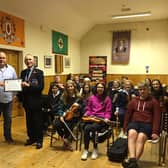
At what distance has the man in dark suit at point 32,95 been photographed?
3307 millimetres

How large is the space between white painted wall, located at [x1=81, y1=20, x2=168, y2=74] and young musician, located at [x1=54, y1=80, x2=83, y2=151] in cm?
545

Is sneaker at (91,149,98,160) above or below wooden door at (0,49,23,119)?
below

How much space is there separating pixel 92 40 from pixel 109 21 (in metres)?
1.08

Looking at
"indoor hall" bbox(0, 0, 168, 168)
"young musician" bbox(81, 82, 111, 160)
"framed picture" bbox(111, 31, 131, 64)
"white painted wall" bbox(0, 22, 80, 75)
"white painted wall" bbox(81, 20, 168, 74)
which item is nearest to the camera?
"young musician" bbox(81, 82, 111, 160)

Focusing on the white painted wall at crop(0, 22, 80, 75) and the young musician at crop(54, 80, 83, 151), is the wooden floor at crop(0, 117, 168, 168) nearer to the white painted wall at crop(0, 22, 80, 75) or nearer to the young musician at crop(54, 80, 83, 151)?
the young musician at crop(54, 80, 83, 151)

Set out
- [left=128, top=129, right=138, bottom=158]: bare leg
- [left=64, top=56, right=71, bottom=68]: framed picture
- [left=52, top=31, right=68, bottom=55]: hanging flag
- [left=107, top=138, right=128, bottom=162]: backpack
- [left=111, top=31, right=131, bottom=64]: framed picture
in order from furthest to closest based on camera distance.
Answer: [left=111, top=31, right=131, bottom=64]: framed picture < [left=64, top=56, right=71, bottom=68]: framed picture < [left=52, top=31, right=68, bottom=55]: hanging flag < [left=107, top=138, right=128, bottom=162]: backpack < [left=128, top=129, right=138, bottom=158]: bare leg

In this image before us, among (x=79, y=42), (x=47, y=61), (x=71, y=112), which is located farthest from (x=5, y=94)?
(x=79, y=42)

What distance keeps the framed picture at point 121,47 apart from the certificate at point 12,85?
19.6ft

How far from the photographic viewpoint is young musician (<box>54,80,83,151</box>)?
3379mm

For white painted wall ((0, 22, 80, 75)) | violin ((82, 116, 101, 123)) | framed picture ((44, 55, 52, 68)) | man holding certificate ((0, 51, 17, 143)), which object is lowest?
violin ((82, 116, 101, 123))

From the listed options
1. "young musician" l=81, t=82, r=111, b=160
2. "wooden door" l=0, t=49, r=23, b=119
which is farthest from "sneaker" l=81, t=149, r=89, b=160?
"wooden door" l=0, t=49, r=23, b=119

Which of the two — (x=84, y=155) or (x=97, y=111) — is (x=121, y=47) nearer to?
(x=97, y=111)

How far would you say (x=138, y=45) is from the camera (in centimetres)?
842

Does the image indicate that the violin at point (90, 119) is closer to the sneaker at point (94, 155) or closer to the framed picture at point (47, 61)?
the sneaker at point (94, 155)
